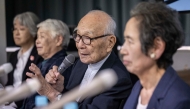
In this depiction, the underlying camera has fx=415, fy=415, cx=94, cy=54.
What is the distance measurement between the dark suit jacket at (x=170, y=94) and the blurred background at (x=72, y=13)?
184cm

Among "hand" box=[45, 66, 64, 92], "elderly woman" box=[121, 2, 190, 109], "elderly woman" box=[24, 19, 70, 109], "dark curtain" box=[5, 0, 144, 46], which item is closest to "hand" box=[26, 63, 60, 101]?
"hand" box=[45, 66, 64, 92]

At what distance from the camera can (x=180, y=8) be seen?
3.13 metres

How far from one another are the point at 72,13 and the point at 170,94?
290 centimetres

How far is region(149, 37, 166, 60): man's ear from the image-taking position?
1661 mm

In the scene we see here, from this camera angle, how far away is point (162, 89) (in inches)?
65.8

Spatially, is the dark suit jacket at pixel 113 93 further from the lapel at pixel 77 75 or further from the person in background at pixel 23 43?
the person in background at pixel 23 43

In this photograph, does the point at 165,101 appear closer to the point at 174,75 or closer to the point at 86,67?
the point at 174,75

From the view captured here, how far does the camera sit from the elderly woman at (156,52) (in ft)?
5.41

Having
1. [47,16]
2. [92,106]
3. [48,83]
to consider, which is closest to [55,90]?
[48,83]

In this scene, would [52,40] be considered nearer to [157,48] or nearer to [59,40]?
[59,40]

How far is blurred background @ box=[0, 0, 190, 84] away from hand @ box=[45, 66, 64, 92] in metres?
1.40

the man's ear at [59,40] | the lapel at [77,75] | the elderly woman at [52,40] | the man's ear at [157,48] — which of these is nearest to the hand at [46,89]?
the lapel at [77,75]

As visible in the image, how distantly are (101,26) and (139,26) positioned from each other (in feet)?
2.06

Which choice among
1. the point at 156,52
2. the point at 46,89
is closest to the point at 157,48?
the point at 156,52
